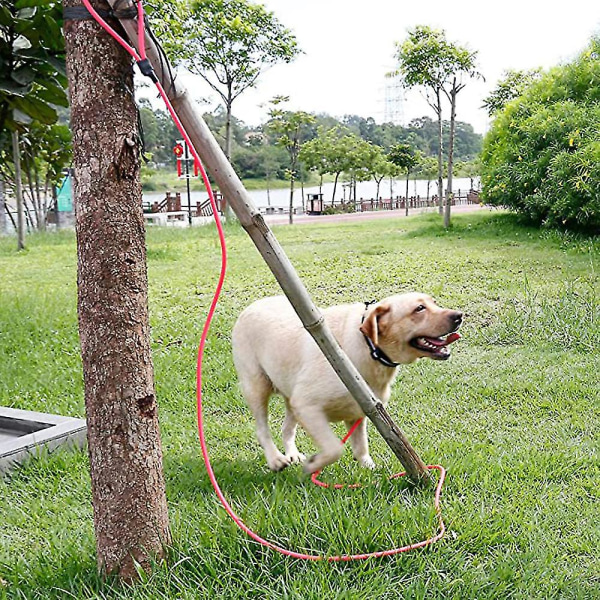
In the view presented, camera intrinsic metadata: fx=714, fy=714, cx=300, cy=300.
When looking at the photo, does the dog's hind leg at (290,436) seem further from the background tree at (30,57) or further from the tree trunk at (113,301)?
the background tree at (30,57)

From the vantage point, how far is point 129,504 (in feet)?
7.66

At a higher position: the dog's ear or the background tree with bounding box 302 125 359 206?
the background tree with bounding box 302 125 359 206

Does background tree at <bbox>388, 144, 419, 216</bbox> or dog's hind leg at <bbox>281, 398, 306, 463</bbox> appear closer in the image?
dog's hind leg at <bbox>281, 398, 306, 463</bbox>

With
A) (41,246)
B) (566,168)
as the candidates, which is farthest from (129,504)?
(41,246)

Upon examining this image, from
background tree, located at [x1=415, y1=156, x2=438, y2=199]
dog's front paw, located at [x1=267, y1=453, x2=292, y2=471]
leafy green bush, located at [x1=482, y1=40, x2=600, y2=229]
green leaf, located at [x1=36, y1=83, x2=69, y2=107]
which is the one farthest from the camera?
background tree, located at [x1=415, y1=156, x2=438, y2=199]

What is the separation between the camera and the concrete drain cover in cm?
357

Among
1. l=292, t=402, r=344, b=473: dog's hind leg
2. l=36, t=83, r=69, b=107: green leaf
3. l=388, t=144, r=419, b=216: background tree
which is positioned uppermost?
l=388, t=144, r=419, b=216: background tree

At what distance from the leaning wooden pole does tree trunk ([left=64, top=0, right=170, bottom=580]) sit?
13 cm

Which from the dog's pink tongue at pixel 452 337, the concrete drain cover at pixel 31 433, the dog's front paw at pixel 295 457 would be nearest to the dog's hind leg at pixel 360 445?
the dog's front paw at pixel 295 457

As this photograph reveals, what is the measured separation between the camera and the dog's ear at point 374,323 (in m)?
3.06

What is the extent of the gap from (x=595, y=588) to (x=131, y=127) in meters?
2.16

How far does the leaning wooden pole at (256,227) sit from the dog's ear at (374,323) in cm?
36

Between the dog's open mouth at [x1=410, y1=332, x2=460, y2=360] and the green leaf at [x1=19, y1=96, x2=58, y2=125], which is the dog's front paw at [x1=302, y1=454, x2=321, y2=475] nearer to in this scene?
the dog's open mouth at [x1=410, y1=332, x2=460, y2=360]

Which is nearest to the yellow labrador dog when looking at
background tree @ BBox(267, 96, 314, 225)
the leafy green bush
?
the leafy green bush
